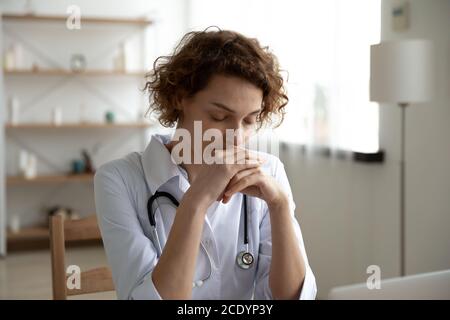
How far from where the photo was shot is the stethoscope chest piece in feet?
3.48

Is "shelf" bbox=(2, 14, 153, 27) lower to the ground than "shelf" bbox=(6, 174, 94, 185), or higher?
higher

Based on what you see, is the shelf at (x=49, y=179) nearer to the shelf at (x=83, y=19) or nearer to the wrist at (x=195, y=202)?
the shelf at (x=83, y=19)

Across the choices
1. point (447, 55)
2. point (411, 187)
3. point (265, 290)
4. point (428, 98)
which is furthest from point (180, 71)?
point (411, 187)

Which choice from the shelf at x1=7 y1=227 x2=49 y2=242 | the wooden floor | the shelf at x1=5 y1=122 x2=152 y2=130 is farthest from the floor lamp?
the shelf at x1=7 y1=227 x2=49 y2=242

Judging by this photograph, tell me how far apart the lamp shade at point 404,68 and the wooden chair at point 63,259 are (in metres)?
0.95

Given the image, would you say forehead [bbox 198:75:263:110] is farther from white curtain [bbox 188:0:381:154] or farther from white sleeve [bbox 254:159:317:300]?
white curtain [bbox 188:0:381:154]

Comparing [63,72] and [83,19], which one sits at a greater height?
[83,19]

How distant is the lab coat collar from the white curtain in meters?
1.41

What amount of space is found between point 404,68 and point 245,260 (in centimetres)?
90

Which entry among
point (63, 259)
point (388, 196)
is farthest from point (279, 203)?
point (388, 196)

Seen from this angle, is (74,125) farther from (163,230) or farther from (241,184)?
(241,184)

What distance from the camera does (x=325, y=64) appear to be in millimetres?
2719
